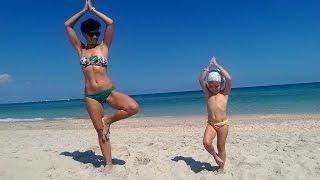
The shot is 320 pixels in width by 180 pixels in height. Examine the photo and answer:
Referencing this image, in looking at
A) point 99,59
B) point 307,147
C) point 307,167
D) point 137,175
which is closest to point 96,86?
point 99,59

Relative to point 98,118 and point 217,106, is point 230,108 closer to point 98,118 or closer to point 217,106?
point 217,106

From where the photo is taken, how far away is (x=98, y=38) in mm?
5473

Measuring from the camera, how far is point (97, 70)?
5.36m

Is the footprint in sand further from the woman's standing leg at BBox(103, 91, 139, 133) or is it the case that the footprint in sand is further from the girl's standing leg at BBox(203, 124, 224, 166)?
the girl's standing leg at BBox(203, 124, 224, 166)

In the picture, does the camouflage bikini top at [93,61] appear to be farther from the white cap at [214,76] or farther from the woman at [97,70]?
the white cap at [214,76]

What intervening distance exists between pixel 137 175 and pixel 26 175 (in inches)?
67.5

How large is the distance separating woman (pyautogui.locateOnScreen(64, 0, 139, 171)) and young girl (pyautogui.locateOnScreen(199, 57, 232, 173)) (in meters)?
1.10

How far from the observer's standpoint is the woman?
5.30 m

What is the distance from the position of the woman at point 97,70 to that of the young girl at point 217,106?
3.62 feet

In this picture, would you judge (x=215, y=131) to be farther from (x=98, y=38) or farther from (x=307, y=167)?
(x=98, y=38)

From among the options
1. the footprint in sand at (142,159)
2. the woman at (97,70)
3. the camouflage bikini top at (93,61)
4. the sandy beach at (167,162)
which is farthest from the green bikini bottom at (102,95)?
the footprint in sand at (142,159)

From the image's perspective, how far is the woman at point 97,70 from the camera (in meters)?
5.30

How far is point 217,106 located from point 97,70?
5.95ft

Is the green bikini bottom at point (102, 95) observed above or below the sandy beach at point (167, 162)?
above
